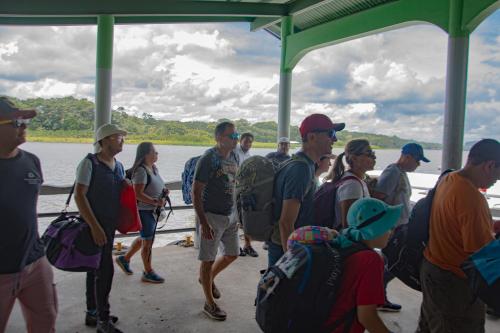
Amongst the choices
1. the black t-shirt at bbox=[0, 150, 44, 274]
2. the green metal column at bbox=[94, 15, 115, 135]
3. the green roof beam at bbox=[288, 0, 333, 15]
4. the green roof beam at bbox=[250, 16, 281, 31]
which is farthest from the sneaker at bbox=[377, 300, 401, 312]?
the green roof beam at bbox=[250, 16, 281, 31]

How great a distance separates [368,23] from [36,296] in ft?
19.2

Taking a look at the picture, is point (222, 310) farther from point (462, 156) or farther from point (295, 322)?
point (462, 156)

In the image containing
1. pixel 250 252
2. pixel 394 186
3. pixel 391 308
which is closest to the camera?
pixel 394 186

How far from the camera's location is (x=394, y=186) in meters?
3.43

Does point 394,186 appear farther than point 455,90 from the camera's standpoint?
No

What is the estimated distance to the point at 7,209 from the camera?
1.94 m

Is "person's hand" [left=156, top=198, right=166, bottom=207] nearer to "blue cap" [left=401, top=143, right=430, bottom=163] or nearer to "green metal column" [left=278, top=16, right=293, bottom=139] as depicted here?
"blue cap" [left=401, top=143, right=430, bottom=163]

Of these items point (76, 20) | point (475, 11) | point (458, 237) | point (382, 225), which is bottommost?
point (458, 237)

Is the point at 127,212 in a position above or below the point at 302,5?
below

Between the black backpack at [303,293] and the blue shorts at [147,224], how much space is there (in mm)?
2850

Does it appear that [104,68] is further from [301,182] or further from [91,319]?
[301,182]

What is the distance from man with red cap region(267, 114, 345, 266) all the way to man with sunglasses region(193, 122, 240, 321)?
36.4 inches

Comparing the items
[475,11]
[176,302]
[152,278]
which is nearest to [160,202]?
[152,278]

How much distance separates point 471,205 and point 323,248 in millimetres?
838
